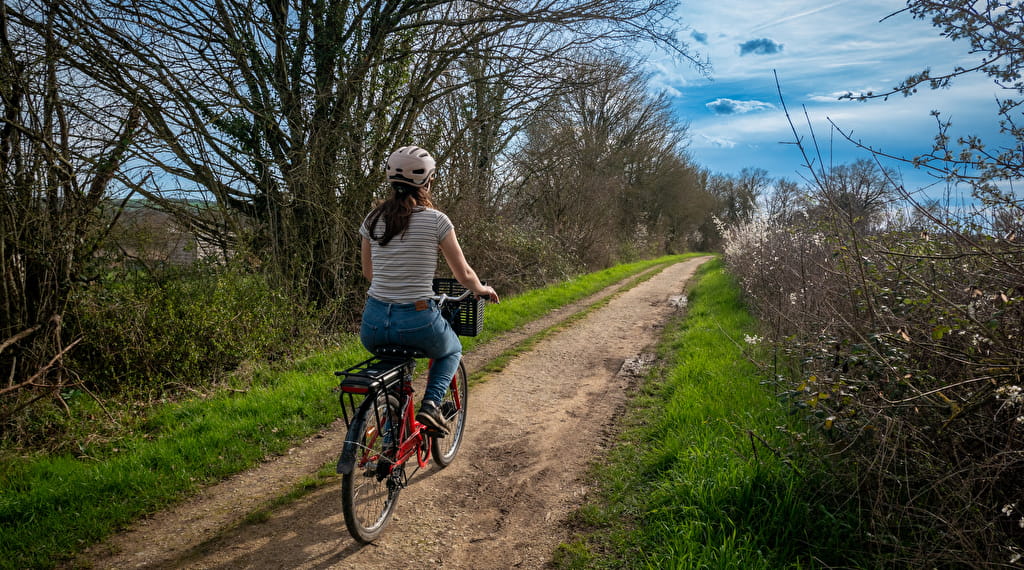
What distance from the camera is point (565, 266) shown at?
1681cm

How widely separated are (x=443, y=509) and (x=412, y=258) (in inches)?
70.0

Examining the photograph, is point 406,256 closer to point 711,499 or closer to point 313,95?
point 711,499

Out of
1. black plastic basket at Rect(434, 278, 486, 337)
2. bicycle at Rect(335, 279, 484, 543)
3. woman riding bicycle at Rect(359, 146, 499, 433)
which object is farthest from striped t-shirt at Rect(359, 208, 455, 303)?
black plastic basket at Rect(434, 278, 486, 337)

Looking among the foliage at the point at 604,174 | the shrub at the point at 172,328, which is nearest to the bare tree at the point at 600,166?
the foliage at the point at 604,174

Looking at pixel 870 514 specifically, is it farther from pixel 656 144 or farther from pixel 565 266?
pixel 656 144

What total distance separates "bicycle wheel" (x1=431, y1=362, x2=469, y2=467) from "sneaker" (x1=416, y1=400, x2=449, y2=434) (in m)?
0.41

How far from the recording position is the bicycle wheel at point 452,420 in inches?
163

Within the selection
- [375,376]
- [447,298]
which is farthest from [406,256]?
[375,376]

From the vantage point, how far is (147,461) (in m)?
4.24

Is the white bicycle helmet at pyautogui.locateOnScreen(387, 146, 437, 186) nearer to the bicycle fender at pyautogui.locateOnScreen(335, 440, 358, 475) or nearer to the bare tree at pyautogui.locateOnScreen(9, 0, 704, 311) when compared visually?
the bicycle fender at pyautogui.locateOnScreen(335, 440, 358, 475)

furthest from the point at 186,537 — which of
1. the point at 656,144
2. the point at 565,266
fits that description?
the point at 656,144

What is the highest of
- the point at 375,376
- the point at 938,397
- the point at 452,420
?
the point at 375,376

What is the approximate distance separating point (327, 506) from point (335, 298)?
637cm

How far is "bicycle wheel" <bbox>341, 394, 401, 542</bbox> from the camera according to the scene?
118 inches
